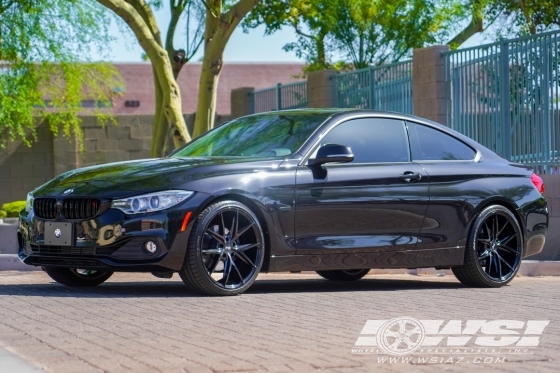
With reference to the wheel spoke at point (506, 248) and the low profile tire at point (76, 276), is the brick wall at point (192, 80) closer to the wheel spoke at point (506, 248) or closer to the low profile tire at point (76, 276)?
the wheel spoke at point (506, 248)

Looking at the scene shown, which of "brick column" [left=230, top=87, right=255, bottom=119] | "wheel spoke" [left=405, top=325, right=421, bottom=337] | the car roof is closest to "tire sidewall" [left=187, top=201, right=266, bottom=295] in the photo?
the car roof

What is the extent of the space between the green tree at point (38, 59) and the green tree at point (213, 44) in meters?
3.37

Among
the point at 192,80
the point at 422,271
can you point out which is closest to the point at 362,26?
the point at 422,271

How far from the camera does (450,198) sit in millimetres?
10312

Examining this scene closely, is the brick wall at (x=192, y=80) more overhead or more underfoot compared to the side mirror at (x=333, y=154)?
more overhead

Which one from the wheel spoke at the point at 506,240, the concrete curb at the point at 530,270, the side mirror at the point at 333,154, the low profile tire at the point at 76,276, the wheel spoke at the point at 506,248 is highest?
the side mirror at the point at 333,154

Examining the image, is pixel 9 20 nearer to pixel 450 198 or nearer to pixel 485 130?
pixel 485 130

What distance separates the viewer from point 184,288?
1008 centimetres

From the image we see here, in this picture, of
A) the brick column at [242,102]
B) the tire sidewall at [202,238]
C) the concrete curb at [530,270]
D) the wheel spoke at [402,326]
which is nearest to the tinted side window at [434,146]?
the tire sidewall at [202,238]

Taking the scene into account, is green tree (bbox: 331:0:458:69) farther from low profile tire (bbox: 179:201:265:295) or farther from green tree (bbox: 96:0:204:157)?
low profile tire (bbox: 179:201:265:295)

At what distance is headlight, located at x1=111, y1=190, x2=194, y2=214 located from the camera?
879 centimetres

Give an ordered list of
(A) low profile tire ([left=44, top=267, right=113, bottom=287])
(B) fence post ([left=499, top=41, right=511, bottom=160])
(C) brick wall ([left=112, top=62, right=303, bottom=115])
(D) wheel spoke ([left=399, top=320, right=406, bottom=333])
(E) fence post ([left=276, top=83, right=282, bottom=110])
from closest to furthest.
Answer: (D) wheel spoke ([left=399, top=320, right=406, bottom=333]) → (A) low profile tire ([left=44, top=267, right=113, bottom=287]) → (B) fence post ([left=499, top=41, right=511, bottom=160]) → (E) fence post ([left=276, top=83, right=282, bottom=110]) → (C) brick wall ([left=112, top=62, right=303, bottom=115])

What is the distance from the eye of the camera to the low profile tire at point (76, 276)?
32.6 ft

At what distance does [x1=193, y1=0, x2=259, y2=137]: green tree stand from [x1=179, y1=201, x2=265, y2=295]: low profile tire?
952cm
